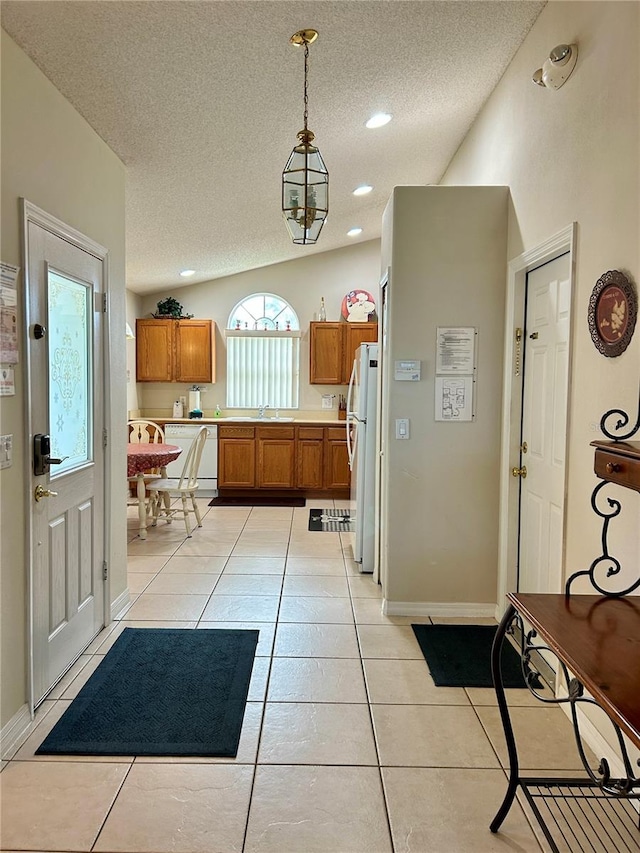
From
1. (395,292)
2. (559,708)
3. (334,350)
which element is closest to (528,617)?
(559,708)

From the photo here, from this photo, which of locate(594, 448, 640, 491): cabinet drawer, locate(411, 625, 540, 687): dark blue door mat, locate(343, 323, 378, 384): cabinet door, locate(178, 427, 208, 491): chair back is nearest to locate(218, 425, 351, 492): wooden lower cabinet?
locate(343, 323, 378, 384): cabinet door

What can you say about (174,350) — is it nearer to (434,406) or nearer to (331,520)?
(331,520)

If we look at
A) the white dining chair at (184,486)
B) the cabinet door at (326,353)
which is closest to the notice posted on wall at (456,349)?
the white dining chair at (184,486)

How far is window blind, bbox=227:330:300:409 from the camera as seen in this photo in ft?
23.2

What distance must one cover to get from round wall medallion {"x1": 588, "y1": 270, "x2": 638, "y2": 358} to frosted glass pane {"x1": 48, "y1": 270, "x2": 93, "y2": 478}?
2306 millimetres

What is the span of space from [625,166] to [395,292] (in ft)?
4.75

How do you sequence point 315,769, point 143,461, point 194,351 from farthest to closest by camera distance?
point 194,351 → point 143,461 → point 315,769

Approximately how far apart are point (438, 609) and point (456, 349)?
5.23ft

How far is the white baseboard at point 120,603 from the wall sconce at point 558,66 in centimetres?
353

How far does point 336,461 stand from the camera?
21.3ft

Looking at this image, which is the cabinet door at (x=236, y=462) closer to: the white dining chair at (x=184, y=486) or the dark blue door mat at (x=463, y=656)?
the white dining chair at (x=184, y=486)

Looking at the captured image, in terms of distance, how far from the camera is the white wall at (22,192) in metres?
2.04

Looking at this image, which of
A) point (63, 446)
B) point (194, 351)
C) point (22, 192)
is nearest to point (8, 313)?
point (22, 192)

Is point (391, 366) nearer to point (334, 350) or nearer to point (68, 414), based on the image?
point (68, 414)
